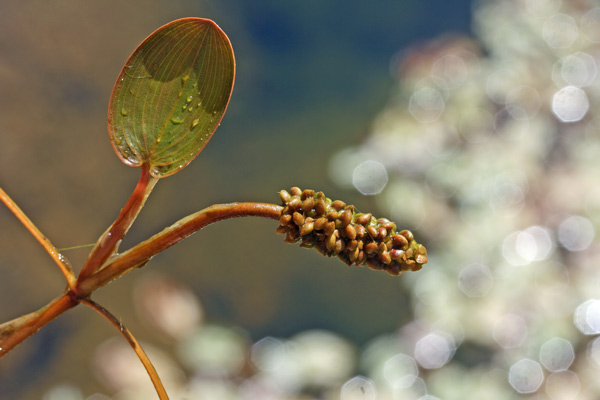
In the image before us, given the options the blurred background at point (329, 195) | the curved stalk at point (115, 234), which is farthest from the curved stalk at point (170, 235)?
the blurred background at point (329, 195)

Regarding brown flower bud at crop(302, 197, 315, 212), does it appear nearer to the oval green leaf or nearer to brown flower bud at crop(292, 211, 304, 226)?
brown flower bud at crop(292, 211, 304, 226)

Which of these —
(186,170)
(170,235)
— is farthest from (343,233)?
(186,170)

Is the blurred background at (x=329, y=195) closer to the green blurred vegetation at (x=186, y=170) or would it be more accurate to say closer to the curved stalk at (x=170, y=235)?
the green blurred vegetation at (x=186, y=170)

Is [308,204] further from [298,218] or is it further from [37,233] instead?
[37,233]

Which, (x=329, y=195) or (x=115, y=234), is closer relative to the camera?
(x=115, y=234)

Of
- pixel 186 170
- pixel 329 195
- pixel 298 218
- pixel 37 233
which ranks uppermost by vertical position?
pixel 37 233
